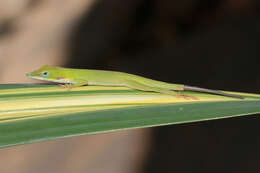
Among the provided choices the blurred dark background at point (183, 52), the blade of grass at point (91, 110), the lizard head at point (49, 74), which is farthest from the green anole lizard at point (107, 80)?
the blurred dark background at point (183, 52)

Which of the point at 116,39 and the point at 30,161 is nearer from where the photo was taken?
the point at 30,161

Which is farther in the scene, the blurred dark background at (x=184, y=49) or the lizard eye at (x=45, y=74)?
the blurred dark background at (x=184, y=49)

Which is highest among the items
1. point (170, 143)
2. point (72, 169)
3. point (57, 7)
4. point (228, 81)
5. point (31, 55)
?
point (57, 7)

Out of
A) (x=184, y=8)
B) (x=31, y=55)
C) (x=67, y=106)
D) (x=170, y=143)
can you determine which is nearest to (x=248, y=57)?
(x=184, y=8)

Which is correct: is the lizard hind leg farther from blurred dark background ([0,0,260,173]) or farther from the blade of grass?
blurred dark background ([0,0,260,173])

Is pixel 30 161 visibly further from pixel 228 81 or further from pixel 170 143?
pixel 228 81

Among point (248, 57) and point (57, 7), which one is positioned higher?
point (57, 7)

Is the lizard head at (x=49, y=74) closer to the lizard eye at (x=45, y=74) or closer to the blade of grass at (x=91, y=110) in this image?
the lizard eye at (x=45, y=74)
